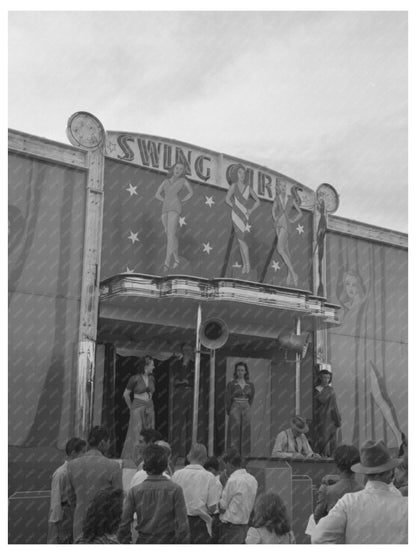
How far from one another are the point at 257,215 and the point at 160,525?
1146 centimetres

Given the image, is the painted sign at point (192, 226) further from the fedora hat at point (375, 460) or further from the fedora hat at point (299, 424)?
the fedora hat at point (375, 460)

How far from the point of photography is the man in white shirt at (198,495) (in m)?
7.00

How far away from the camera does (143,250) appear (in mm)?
14586

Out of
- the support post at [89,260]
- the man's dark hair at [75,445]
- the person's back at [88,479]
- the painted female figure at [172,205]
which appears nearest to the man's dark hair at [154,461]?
the person's back at [88,479]

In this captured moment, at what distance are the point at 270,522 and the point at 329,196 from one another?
13.6 metres

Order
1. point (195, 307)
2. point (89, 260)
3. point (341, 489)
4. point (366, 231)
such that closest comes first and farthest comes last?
point (341, 489) < point (89, 260) < point (195, 307) < point (366, 231)

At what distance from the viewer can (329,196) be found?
1781 centimetres

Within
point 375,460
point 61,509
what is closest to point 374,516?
point 375,460

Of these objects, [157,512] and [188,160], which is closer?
[157,512]

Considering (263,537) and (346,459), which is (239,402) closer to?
(346,459)

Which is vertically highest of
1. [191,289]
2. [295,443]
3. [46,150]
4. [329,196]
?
[329,196]

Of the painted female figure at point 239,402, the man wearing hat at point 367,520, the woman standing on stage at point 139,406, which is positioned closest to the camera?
the man wearing hat at point 367,520

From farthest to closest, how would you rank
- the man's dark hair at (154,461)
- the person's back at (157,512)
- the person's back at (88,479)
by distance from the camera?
the person's back at (88,479) → the man's dark hair at (154,461) → the person's back at (157,512)

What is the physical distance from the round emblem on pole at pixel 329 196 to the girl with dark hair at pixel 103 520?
1381cm
